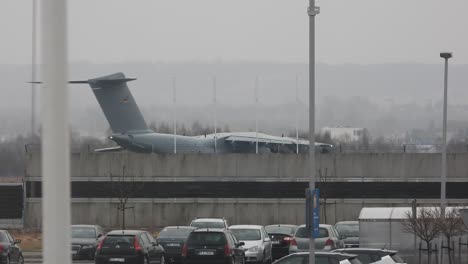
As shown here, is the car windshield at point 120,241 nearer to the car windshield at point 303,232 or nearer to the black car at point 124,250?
the black car at point 124,250

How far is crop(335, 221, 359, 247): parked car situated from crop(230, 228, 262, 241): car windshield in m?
5.71

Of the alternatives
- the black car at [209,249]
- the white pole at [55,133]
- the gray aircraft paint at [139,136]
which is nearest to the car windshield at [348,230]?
the black car at [209,249]

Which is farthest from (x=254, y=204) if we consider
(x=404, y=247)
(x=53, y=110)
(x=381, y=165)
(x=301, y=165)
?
(x=53, y=110)

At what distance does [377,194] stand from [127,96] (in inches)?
1296

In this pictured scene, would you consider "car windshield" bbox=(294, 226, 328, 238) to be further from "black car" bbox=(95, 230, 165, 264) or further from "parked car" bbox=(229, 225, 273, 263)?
"black car" bbox=(95, 230, 165, 264)

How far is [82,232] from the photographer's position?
41.8 m

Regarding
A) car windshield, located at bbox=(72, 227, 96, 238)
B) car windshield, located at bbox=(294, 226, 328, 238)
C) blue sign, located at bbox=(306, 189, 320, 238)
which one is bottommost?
car windshield, located at bbox=(72, 227, 96, 238)

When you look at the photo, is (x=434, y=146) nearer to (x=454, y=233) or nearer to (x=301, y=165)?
(x=301, y=165)

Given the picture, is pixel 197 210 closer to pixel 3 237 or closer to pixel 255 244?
pixel 255 244

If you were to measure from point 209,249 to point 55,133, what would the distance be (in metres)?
24.0

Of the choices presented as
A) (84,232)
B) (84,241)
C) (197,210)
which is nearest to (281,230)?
(84,232)

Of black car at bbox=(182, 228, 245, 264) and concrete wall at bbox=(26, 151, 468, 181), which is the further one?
concrete wall at bbox=(26, 151, 468, 181)

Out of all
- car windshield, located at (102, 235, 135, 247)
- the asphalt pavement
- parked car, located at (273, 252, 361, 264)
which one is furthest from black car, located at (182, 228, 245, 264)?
the asphalt pavement

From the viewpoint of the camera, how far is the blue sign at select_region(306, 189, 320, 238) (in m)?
23.4
